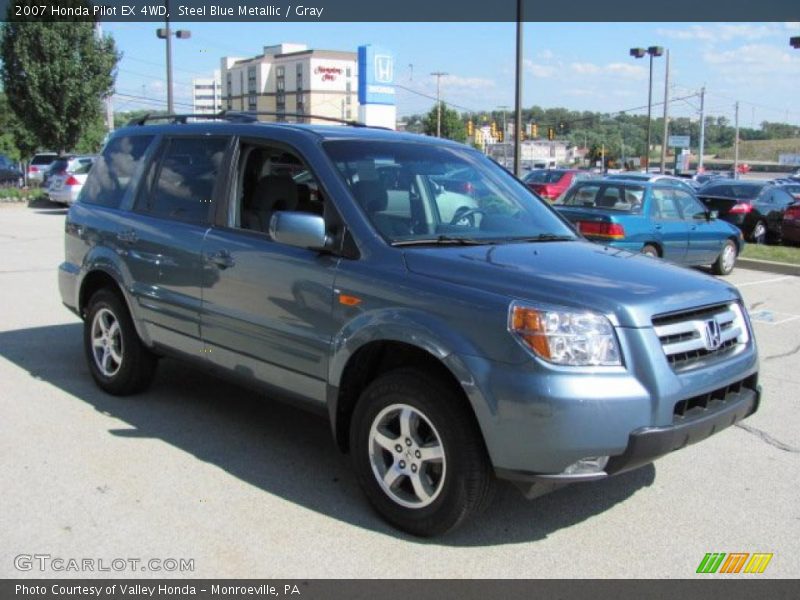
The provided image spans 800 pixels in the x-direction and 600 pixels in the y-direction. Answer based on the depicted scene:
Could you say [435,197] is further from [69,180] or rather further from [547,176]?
[547,176]

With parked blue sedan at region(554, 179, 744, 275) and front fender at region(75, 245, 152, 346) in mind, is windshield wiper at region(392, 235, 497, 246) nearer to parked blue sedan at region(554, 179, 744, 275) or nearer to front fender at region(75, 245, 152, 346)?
front fender at region(75, 245, 152, 346)

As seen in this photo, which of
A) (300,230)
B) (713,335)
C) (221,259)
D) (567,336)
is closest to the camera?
(567,336)

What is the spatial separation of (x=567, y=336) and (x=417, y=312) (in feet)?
2.31

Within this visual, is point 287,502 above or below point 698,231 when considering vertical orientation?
below

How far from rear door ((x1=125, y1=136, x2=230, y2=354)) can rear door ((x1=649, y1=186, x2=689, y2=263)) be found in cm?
→ 822

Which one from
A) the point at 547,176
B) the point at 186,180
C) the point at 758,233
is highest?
the point at 547,176

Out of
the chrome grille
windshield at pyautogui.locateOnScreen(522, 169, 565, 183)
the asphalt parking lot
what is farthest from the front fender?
windshield at pyautogui.locateOnScreen(522, 169, 565, 183)

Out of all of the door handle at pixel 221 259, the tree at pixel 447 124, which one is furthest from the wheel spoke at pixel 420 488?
the tree at pixel 447 124

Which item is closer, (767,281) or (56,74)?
(767,281)

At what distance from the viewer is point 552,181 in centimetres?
Answer: 2725

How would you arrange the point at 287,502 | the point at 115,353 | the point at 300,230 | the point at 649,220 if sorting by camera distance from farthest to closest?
the point at 649,220
the point at 115,353
the point at 287,502
the point at 300,230

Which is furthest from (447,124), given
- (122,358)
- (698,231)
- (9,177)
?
(122,358)

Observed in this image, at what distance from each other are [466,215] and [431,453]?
149 centimetres
